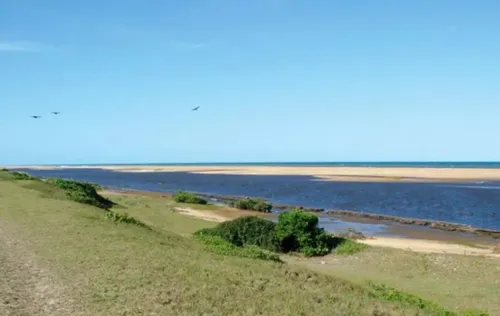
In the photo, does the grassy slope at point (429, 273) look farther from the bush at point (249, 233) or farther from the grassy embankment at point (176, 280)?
the bush at point (249, 233)

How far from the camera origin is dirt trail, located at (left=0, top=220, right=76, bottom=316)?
10.8m

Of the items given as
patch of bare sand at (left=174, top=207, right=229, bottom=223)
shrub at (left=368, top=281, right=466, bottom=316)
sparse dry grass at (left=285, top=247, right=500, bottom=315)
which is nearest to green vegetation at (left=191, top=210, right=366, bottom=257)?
sparse dry grass at (left=285, top=247, right=500, bottom=315)

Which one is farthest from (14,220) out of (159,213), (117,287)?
(159,213)

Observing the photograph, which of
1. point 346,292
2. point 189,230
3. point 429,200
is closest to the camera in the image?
point 346,292

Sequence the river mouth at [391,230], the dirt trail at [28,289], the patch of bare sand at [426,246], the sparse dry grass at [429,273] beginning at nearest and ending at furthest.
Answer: the dirt trail at [28,289] → the sparse dry grass at [429,273] → the patch of bare sand at [426,246] → the river mouth at [391,230]

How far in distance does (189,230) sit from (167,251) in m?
18.7

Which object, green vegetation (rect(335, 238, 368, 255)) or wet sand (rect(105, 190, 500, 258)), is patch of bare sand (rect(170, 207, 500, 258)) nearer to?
wet sand (rect(105, 190, 500, 258))

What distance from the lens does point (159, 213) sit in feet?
148

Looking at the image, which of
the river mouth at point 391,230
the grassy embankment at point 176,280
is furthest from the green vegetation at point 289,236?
the river mouth at point 391,230

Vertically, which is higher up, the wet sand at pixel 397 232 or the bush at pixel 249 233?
the bush at pixel 249 233

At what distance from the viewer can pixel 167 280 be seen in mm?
13727

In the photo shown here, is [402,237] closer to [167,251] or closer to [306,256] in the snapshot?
[306,256]

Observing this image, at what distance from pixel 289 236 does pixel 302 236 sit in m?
0.83

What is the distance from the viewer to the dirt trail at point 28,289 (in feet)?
35.3
